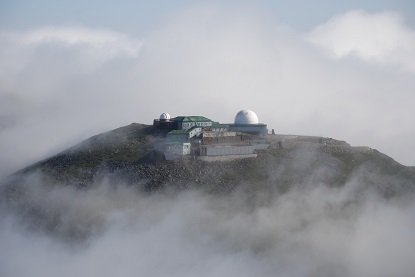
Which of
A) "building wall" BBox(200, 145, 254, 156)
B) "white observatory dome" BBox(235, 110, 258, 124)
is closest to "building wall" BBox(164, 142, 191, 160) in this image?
"building wall" BBox(200, 145, 254, 156)

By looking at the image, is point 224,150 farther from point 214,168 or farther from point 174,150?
point 174,150

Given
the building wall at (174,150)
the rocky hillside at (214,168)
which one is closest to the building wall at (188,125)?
the rocky hillside at (214,168)

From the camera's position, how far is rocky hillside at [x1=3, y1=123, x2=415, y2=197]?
348 ft

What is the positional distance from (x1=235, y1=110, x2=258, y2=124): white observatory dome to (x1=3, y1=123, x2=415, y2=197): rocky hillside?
14.2 metres

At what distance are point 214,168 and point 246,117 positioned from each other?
2470 cm

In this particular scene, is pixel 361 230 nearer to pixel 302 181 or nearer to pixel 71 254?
pixel 302 181

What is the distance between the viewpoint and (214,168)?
108m

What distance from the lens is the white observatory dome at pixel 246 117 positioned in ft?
422

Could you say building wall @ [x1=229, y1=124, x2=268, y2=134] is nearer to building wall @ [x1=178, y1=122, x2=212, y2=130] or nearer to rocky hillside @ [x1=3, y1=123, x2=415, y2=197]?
building wall @ [x1=178, y1=122, x2=212, y2=130]

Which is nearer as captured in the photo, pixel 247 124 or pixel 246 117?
pixel 247 124

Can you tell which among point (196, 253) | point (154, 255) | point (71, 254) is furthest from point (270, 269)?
point (71, 254)

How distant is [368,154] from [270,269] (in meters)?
39.9

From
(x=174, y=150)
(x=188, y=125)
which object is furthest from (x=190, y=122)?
(x=174, y=150)

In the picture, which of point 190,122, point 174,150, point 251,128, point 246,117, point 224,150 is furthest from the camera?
point 246,117
